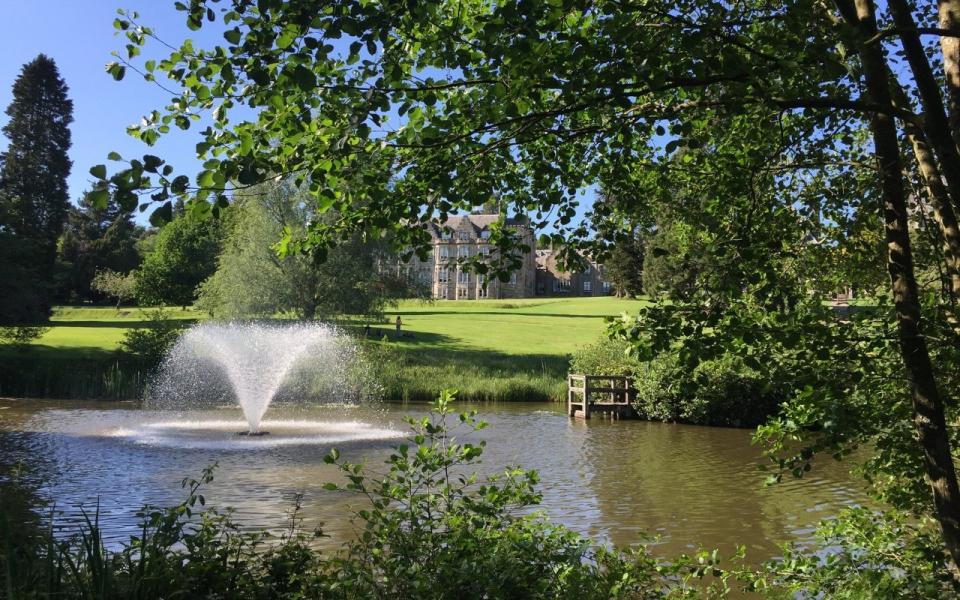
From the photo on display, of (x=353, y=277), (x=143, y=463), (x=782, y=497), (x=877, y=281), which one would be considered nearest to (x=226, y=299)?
(x=353, y=277)

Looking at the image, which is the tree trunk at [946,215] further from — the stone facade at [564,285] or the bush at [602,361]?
the stone facade at [564,285]

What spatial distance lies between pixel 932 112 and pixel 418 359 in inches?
1491

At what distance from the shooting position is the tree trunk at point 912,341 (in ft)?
14.5

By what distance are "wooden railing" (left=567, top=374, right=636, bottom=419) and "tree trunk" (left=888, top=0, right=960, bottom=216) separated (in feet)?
84.5

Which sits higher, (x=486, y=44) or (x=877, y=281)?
(x=486, y=44)

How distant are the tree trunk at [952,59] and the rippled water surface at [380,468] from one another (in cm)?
329

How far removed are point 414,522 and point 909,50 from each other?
4.14 metres

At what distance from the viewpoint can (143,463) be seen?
1728cm

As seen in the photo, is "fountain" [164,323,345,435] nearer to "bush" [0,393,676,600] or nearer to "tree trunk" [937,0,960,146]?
"bush" [0,393,676,600]

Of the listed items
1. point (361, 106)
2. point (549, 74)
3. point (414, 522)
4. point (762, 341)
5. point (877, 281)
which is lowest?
point (414, 522)

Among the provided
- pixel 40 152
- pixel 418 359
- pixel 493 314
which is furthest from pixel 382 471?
pixel 493 314

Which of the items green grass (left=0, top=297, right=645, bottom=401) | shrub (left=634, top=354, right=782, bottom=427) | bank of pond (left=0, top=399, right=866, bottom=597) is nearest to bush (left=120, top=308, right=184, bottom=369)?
green grass (left=0, top=297, right=645, bottom=401)

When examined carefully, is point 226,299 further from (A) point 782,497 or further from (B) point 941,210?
(B) point 941,210

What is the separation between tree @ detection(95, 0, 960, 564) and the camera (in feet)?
12.3
